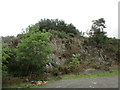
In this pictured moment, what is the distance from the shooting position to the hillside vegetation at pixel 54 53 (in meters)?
7.95

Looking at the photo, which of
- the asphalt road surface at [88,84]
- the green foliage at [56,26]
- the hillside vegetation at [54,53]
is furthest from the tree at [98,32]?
the asphalt road surface at [88,84]

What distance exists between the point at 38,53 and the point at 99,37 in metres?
9.43

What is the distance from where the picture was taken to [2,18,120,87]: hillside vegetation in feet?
26.1

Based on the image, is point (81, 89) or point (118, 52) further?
point (118, 52)

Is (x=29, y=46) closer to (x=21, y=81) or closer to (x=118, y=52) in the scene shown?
(x=21, y=81)

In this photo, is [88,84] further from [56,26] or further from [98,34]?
[56,26]

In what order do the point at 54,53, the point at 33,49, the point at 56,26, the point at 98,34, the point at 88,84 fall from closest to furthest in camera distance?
1. the point at 88,84
2. the point at 33,49
3. the point at 54,53
4. the point at 98,34
5. the point at 56,26

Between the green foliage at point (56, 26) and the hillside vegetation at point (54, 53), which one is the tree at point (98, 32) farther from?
the green foliage at point (56, 26)

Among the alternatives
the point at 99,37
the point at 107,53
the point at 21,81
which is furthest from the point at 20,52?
the point at 107,53

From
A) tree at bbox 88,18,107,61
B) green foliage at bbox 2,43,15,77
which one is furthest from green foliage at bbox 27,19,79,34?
green foliage at bbox 2,43,15,77

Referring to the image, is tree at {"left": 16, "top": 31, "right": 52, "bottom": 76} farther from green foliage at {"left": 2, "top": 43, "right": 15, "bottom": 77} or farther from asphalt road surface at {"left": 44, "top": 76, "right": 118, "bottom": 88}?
asphalt road surface at {"left": 44, "top": 76, "right": 118, "bottom": 88}

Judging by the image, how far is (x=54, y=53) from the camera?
1371 cm

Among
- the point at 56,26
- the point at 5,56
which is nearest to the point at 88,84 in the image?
the point at 5,56

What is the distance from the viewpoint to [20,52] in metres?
8.02
